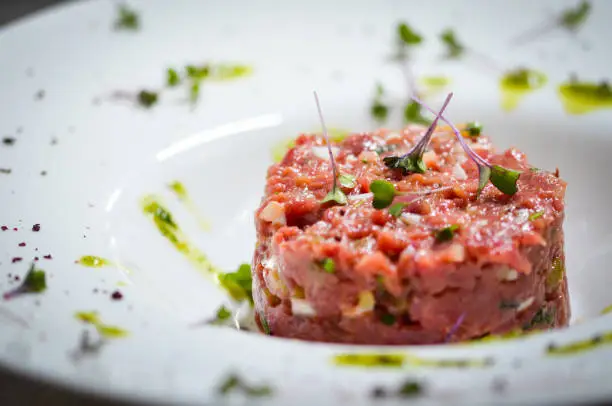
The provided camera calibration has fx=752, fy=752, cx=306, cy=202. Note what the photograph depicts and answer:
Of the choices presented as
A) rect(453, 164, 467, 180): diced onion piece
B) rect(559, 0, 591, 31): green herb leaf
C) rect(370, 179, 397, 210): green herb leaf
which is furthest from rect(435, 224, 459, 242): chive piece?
rect(559, 0, 591, 31): green herb leaf

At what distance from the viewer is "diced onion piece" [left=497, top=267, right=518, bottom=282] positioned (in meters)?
3.32

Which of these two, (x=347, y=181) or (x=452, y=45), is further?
(x=452, y=45)

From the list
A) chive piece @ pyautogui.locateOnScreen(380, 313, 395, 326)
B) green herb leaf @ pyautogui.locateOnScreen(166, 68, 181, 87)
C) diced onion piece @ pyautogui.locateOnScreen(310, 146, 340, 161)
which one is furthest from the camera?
green herb leaf @ pyautogui.locateOnScreen(166, 68, 181, 87)

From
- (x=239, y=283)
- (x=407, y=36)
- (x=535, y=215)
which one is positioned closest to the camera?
(x=535, y=215)

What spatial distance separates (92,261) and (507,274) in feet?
6.75

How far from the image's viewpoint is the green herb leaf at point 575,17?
18.6ft

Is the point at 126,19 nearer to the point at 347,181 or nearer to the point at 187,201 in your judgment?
the point at 187,201

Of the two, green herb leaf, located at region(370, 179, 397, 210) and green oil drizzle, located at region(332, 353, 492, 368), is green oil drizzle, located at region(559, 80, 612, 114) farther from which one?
green oil drizzle, located at region(332, 353, 492, 368)

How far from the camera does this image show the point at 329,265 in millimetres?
3305

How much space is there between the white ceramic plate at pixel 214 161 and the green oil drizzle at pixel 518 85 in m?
0.06

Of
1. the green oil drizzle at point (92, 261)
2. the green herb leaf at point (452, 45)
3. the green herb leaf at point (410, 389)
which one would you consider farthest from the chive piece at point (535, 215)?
the green herb leaf at point (452, 45)

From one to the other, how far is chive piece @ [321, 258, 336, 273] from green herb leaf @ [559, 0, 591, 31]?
339 cm

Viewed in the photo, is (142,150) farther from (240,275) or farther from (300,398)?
(300,398)

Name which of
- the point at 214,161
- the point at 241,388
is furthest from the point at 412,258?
the point at 214,161
